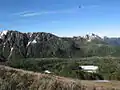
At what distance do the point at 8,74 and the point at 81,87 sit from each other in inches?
177

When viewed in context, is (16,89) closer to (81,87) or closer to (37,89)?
(37,89)

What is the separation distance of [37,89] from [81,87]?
6.32 feet

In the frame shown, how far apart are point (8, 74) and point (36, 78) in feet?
6.37

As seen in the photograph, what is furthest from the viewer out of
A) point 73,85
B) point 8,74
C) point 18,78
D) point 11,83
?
point 8,74

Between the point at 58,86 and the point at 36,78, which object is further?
the point at 36,78

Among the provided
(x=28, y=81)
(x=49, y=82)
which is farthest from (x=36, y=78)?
(x=49, y=82)

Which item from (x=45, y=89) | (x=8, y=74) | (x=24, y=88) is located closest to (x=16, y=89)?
(x=24, y=88)

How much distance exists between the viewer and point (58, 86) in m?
11.8

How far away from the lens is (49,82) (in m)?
12.1

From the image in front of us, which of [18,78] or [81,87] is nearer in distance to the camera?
[81,87]

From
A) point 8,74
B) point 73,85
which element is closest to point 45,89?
point 73,85

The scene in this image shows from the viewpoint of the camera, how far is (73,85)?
11.7 meters

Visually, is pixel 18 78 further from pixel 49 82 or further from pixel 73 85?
pixel 73 85

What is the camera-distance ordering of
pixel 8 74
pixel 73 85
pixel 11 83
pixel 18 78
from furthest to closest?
1. pixel 8 74
2. pixel 18 78
3. pixel 11 83
4. pixel 73 85
